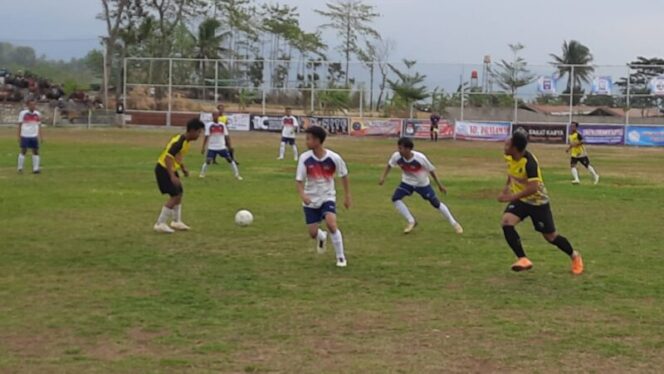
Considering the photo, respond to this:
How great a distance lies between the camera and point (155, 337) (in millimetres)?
7500

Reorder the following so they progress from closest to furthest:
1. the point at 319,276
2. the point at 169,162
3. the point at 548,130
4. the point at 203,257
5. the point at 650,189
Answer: the point at 319,276, the point at 203,257, the point at 169,162, the point at 650,189, the point at 548,130

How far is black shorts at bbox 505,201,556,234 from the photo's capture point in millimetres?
10555

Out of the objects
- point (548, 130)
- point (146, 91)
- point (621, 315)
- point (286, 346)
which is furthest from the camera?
point (146, 91)

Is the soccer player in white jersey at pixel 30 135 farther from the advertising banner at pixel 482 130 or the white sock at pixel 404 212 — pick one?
the advertising banner at pixel 482 130

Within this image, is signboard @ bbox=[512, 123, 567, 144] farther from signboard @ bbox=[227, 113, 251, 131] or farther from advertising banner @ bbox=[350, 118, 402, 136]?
signboard @ bbox=[227, 113, 251, 131]

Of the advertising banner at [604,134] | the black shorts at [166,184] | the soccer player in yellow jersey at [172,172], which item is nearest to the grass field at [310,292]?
the soccer player in yellow jersey at [172,172]

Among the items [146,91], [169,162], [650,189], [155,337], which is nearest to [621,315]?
[155,337]

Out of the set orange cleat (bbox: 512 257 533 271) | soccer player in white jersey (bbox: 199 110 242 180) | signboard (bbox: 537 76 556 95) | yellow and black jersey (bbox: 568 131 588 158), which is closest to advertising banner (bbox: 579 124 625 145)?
signboard (bbox: 537 76 556 95)

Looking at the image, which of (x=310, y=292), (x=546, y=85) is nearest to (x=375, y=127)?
(x=546, y=85)

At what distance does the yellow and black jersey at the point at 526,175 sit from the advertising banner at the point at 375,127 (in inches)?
1689

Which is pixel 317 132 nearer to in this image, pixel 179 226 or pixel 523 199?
pixel 523 199

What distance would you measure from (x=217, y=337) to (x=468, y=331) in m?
2.12

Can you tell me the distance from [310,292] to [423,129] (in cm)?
4415

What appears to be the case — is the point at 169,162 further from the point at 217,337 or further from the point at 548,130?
the point at 548,130
